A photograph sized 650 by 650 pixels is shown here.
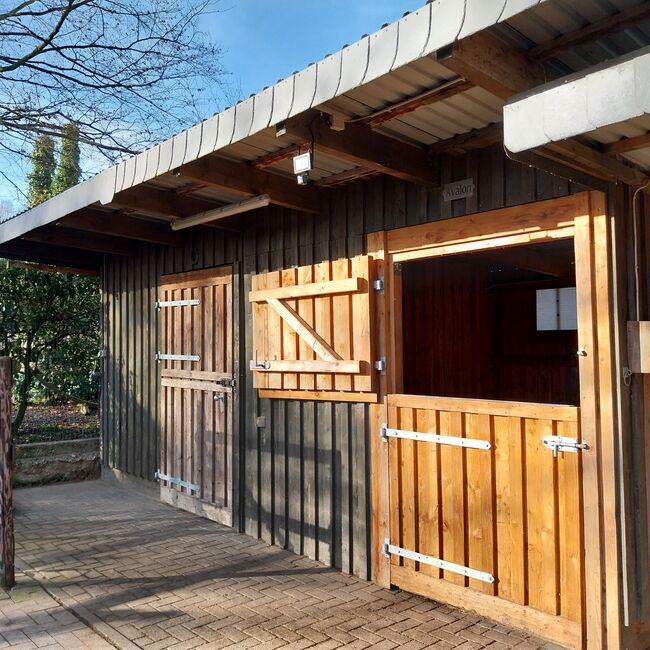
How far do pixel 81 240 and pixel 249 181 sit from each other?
8.98 ft

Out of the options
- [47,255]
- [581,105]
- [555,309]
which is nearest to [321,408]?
[555,309]

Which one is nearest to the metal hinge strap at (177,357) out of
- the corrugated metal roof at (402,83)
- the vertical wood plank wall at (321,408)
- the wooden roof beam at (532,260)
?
the vertical wood plank wall at (321,408)

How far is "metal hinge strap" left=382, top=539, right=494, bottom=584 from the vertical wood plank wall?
20cm

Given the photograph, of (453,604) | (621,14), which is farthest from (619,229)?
(453,604)

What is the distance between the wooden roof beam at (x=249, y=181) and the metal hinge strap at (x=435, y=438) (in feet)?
5.04

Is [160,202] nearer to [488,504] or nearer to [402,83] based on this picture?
[402,83]

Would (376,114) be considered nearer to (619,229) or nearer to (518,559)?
(619,229)

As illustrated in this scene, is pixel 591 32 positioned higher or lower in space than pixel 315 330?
higher

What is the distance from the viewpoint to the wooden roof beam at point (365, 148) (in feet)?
9.22

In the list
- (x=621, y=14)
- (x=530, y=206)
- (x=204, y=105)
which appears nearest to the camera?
(x=621, y=14)

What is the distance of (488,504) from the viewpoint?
3102 mm

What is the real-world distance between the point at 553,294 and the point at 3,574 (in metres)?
4.55

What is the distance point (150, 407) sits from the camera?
599 cm

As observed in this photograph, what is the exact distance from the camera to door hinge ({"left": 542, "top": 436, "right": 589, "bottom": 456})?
2719 mm
